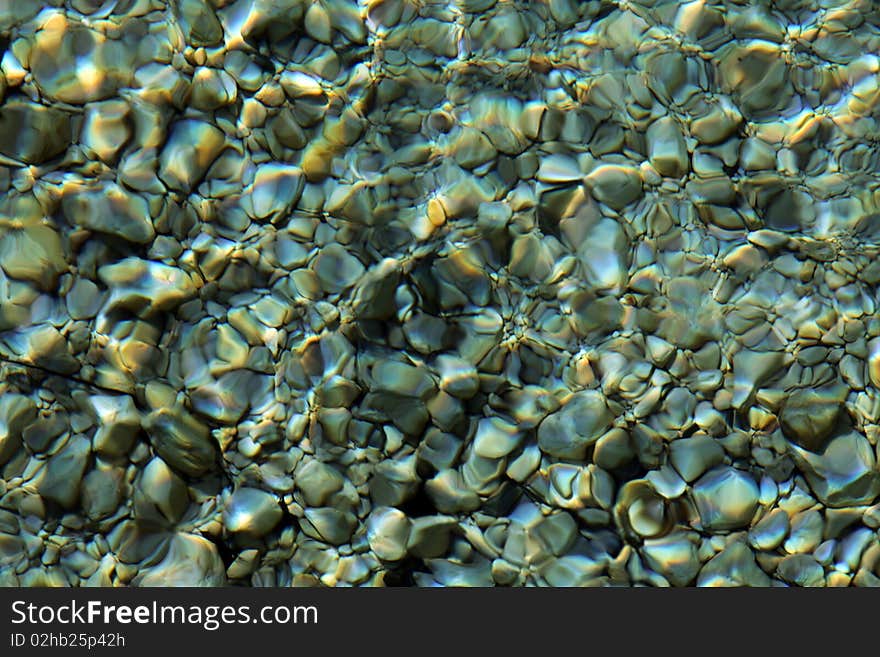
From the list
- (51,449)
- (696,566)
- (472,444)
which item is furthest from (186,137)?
(696,566)

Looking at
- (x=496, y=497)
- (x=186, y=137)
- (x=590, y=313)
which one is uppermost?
(x=186, y=137)

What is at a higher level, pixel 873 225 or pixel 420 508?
pixel 873 225

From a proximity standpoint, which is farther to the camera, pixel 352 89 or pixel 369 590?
pixel 352 89

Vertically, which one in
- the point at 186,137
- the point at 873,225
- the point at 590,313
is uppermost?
the point at 186,137

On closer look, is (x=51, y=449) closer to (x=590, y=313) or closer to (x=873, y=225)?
(x=590, y=313)

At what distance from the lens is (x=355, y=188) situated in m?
1.59

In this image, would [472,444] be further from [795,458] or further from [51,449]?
[51,449]

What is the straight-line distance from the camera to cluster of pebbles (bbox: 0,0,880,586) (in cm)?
151

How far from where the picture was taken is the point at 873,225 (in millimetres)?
1602

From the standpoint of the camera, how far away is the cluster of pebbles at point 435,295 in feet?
4.97

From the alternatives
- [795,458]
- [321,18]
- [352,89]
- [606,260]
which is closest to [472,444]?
[606,260]

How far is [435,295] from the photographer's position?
157cm

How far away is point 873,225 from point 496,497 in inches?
32.7

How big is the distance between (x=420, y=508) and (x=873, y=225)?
3.11ft
